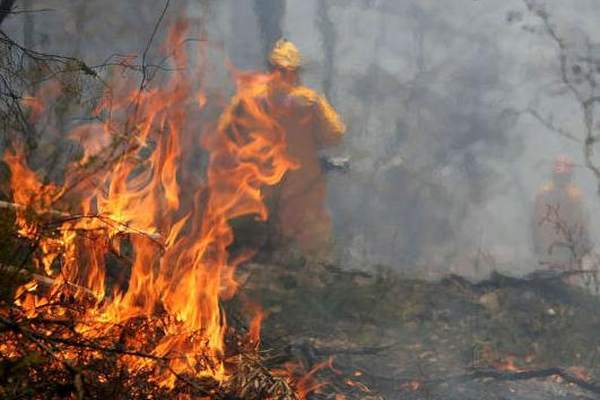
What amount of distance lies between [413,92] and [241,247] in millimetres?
18444

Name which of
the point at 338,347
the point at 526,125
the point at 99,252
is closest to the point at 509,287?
the point at 338,347

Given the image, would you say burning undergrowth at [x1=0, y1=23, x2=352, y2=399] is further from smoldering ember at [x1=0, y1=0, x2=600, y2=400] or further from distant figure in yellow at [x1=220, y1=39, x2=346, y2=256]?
distant figure in yellow at [x1=220, y1=39, x2=346, y2=256]

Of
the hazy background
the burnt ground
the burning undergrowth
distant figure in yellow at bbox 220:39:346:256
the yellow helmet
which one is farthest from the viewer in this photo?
the hazy background

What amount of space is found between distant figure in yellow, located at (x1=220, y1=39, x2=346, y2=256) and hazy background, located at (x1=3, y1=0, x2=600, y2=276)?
4.55 meters

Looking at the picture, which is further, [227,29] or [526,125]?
[526,125]

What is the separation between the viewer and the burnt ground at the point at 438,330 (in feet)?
17.7

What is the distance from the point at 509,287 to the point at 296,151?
3760 millimetres

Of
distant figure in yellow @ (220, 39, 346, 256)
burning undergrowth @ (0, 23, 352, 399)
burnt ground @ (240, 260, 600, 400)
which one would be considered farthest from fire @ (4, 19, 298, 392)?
distant figure in yellow @ (220, 39, 346, 256)

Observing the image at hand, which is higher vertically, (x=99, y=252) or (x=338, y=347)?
(x=99, y=252)

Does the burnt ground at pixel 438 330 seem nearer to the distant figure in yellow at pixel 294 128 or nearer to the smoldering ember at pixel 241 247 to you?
the smoldering ember at pixel 241 247

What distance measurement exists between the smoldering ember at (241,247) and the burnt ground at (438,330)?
1.2 inches

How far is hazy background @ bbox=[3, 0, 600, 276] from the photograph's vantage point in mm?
17969

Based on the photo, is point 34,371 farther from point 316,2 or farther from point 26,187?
point 316,2

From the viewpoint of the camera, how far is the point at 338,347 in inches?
238
